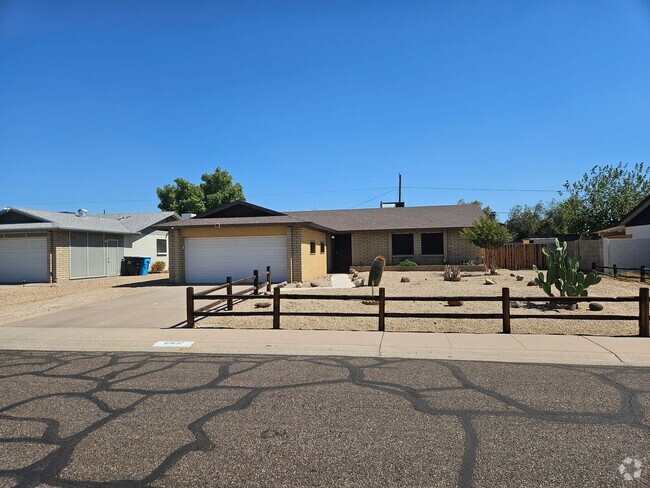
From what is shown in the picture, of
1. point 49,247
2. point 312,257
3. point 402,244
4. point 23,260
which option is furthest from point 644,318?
point 23,260

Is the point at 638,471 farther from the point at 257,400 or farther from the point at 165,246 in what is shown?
the point at 165,246

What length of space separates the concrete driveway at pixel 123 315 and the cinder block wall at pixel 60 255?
10.5 meters

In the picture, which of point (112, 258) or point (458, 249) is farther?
point (112, 258)

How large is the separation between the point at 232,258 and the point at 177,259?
2.63 meters

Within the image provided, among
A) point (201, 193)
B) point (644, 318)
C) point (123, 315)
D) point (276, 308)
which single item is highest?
point (201, 193)

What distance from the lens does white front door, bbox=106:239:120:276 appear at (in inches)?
1119

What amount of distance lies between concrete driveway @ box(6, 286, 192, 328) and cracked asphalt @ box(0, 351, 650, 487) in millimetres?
4046

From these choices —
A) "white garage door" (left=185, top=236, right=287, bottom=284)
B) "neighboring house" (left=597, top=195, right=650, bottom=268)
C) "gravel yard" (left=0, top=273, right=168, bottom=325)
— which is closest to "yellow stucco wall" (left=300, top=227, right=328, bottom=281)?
"white garage door" (left=185, top=236, right=287, bottom=284)

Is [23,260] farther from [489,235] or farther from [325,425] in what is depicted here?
[325,425]

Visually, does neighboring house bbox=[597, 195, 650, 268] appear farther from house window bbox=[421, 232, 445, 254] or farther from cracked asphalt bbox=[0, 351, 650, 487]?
cracked asphalt bbox=[0, 351, 650, 487]

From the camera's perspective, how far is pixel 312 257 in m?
23.3

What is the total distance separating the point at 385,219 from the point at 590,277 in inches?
764

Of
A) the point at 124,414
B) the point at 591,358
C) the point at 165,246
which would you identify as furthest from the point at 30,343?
the point at 165,246

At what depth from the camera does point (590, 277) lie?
1213 centimetres
